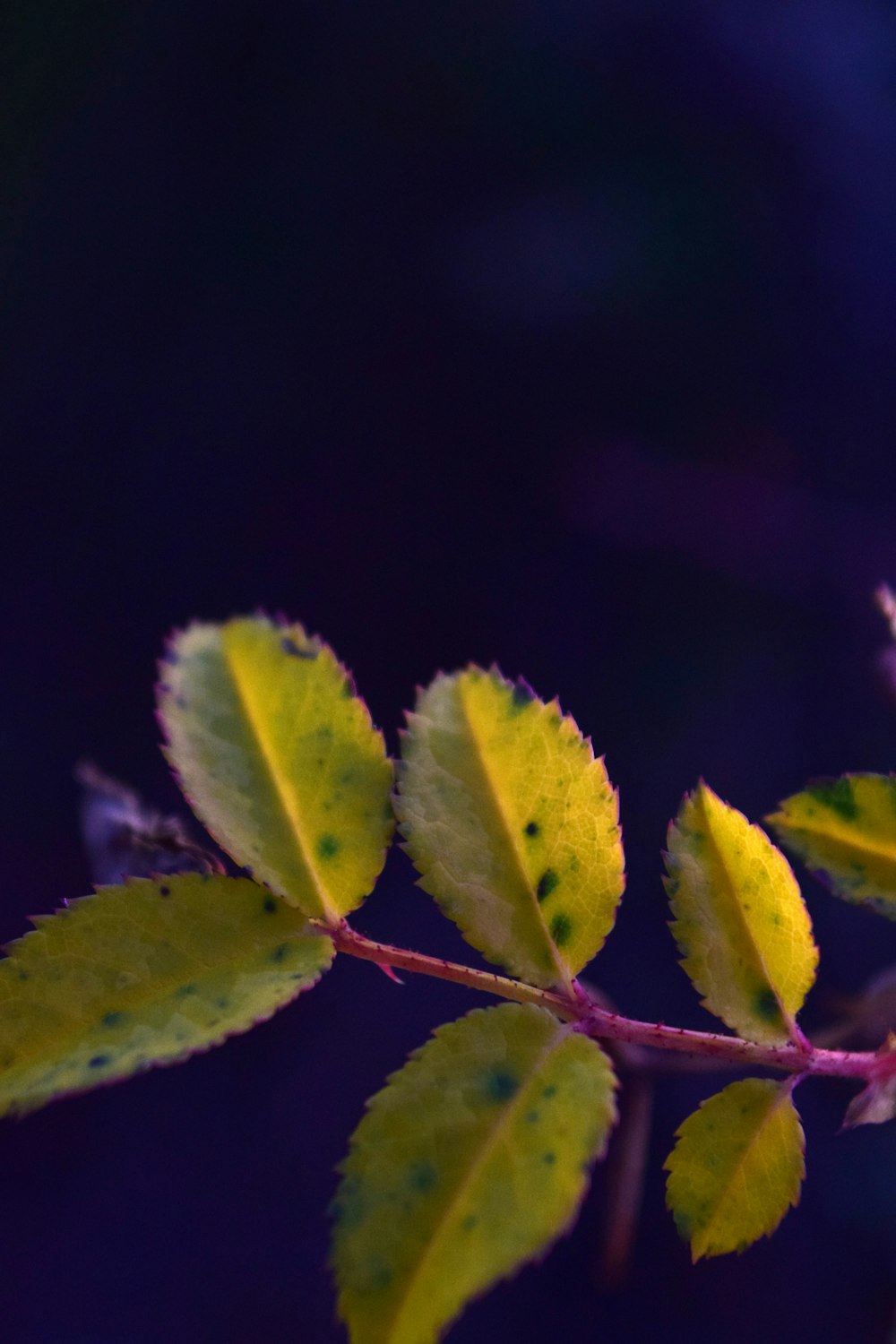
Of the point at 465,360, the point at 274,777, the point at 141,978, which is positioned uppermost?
the point at 465,360

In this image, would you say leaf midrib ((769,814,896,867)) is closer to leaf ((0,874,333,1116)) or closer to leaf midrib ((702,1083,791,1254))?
leaf midrib ((702,1083,791,1254))

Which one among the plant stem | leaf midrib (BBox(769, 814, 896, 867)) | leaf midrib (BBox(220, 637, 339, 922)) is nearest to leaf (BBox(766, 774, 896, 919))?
leaf midrib (BBox(769, 814, 896, 867))

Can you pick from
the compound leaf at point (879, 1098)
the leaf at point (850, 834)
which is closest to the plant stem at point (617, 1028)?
the compound leaf at point (879, 1098)

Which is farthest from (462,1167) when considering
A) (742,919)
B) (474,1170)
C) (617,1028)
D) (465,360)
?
(465,360)

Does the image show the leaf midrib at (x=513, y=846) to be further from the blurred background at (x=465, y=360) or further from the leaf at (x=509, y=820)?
the blurred background at (x=465, y=360)

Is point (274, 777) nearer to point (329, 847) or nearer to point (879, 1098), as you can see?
point (329, 847)

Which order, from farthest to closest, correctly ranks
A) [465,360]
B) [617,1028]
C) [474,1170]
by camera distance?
[465,360] < [617,1028] < [474,1170]

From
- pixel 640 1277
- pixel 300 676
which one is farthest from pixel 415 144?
pixel 640 1277
